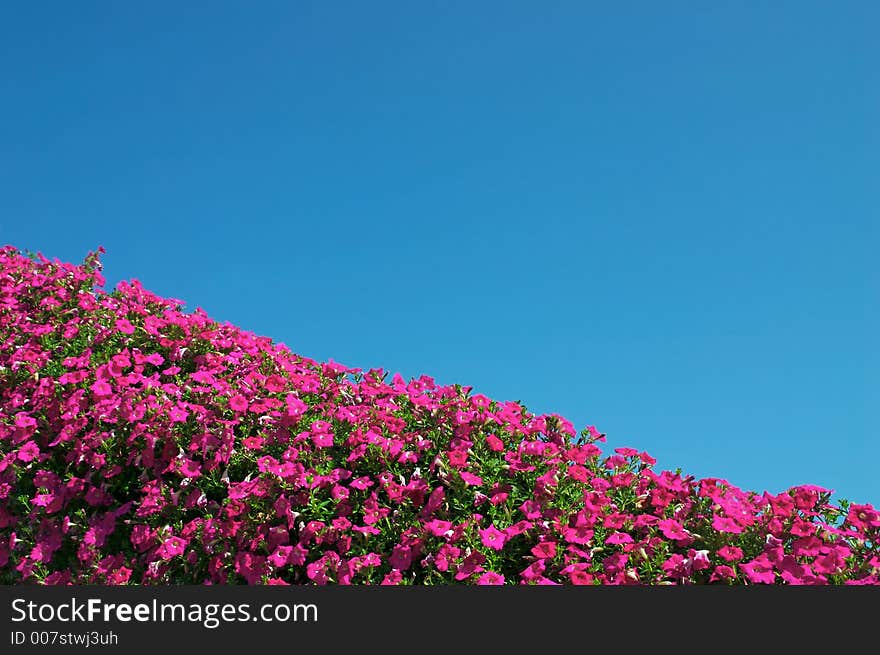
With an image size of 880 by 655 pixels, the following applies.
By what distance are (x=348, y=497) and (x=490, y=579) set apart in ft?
3.70

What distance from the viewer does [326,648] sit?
3.83 metres

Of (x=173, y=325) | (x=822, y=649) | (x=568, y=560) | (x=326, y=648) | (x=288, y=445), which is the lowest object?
(x=822, y=649)

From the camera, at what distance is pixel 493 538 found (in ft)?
14.5

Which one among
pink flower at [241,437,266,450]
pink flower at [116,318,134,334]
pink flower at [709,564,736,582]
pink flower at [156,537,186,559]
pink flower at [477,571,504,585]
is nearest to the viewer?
pink flower at [477,571,504,585]

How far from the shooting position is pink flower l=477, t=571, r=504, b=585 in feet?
13.6

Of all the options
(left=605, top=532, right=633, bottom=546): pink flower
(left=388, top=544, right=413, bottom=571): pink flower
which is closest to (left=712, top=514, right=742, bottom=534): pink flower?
(left=605, top=532, right=633, bottom=546): pink flower

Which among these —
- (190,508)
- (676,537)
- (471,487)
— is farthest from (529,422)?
(190,508)

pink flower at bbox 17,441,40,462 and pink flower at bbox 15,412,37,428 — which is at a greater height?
pink flower at bbox 15,412,37,428

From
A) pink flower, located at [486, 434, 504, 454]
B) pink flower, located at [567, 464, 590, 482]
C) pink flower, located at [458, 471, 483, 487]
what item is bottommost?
pink flower, located at [458, 471, 483, 487]

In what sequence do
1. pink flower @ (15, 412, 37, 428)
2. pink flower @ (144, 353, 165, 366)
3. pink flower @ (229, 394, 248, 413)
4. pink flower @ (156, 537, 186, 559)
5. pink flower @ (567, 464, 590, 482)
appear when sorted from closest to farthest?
1. pink flower @ (156, 537, 186, 559)
2. pink flower @ (567, 464, 590, 482)
3. pink flower @ (229, 394, 248, 413)
4. pink flower @ (15, 412, 37, 428)
5. pink flower @ (144, 353, 165, 366)

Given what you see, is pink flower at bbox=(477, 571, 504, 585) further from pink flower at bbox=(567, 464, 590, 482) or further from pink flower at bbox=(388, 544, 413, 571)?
pink flower at bbox=(567, 464, 590, 482)

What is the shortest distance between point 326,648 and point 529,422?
2588mm

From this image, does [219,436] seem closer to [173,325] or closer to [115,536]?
[115,536]

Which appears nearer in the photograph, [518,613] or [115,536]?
[518,613]
